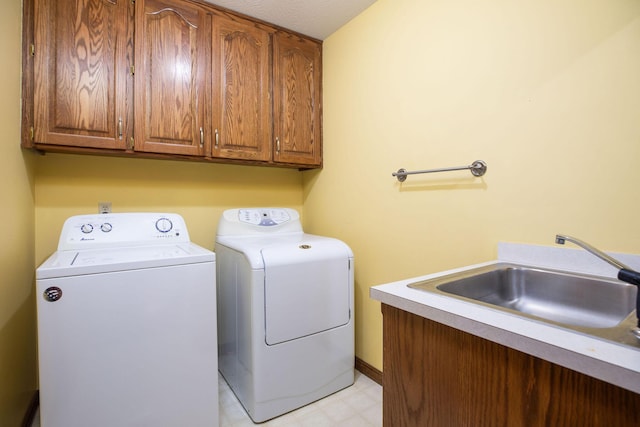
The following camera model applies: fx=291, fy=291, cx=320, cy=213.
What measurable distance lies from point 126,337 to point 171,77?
142 centimetres

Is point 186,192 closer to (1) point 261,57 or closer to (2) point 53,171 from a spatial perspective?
(2) point 53,171

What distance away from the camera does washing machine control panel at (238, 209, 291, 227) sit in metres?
2.09

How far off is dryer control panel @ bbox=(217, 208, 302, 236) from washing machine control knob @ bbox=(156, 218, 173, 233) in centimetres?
32

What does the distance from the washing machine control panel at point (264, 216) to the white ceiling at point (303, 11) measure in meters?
1.34

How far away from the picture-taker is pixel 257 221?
2.12 metres

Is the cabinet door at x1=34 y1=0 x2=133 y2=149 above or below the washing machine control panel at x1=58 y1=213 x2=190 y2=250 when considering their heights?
above

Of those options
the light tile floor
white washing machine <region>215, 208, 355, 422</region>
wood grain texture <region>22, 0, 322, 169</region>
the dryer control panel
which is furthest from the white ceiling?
the light tile floor

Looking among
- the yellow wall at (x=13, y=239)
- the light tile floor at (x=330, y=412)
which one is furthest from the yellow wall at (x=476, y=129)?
the yellow wall at (x=13, y=239)

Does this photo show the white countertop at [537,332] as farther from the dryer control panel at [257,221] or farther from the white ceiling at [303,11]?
the white ceiling at [303,11]

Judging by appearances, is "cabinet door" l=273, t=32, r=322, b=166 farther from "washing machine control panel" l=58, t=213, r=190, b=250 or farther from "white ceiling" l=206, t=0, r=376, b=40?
"washing machine control panel" l=58, t=213, r=190, b=250

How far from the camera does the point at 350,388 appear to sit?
185 cm

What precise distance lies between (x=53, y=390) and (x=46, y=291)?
0.38 meters

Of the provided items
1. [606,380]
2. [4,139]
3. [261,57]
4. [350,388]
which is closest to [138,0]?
[261,57]

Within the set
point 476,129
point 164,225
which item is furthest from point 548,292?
point 164,225
